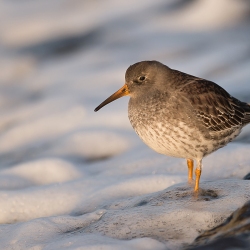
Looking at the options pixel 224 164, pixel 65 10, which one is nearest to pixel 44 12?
pixel 65 10

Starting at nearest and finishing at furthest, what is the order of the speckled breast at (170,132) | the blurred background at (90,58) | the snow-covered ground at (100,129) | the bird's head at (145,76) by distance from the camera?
the snow-covered ground at (100,129)
the speckled breast at (170,132)
the bird's head at (145,76)
the blurred background at (90,58)

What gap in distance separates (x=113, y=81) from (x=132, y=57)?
111cm

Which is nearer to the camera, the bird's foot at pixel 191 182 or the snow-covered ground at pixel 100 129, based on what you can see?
the snow-covered ground at pixel 100 129

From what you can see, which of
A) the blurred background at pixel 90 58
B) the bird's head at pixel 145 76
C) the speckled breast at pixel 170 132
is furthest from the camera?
the blurred background at pixel 90 58

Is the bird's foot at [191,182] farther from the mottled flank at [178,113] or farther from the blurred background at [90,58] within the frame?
the blurred background at [90,58]

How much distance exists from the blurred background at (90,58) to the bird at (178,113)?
2839mm

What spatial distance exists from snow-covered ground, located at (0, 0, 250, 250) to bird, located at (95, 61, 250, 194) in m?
0.45

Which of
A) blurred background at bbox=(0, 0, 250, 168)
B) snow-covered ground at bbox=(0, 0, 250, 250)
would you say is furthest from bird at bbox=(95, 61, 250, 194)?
blurred background at bbox=(0, 0, 250, 168)

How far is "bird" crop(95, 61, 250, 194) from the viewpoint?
19.0ft

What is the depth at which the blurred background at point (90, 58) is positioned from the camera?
968 cm

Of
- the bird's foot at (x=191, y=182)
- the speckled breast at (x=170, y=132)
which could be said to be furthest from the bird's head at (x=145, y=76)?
the bird's foot at (x=191, y=182)

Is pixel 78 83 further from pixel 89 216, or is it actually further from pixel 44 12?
pixel 89 216

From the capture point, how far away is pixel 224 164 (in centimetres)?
748

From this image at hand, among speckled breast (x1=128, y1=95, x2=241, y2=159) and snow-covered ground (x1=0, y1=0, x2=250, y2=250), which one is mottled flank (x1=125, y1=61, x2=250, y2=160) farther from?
snow-covered ground (x1=0, y1=0, x2=250, y2=250)
